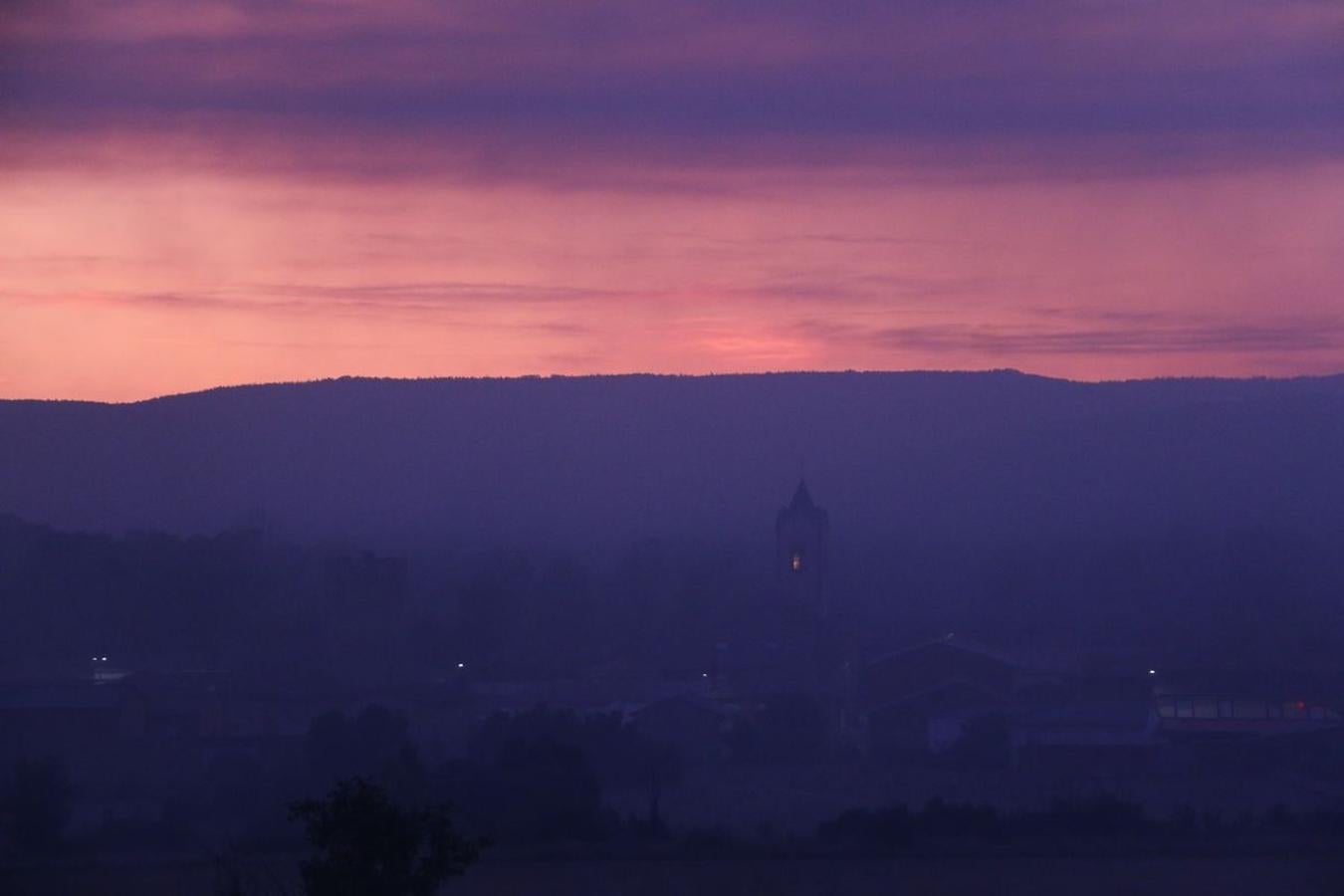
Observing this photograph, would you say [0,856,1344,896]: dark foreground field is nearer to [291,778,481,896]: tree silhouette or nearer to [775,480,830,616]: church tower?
[291,778,481,896]: tree silhouette

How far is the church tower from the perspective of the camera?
42062mm

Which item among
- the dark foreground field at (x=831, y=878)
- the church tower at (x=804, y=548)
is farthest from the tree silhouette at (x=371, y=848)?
the church tower at (x=804, y=548)

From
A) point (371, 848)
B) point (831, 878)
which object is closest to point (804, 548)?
point (831, 878)

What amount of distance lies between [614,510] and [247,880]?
83055 mm

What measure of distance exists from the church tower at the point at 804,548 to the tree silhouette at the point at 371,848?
30.6m

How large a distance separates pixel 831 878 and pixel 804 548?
27.6 m

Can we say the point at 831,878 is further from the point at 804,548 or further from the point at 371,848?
the point at 804,548

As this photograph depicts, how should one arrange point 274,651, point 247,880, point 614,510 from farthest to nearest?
point 614,510, point 274,651, point 247,880

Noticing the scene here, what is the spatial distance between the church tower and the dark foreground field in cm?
2634

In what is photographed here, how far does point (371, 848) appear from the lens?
11000mm

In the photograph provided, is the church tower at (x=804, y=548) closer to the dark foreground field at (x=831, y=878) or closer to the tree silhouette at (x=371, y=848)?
the dark foreground field at (x=831, y=878)

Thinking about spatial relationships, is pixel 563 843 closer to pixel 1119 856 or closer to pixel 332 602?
pixel 1119 856

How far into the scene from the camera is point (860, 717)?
2680cm

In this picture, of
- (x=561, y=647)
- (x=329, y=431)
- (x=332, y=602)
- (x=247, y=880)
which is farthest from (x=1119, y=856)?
(x=329, y=431)
